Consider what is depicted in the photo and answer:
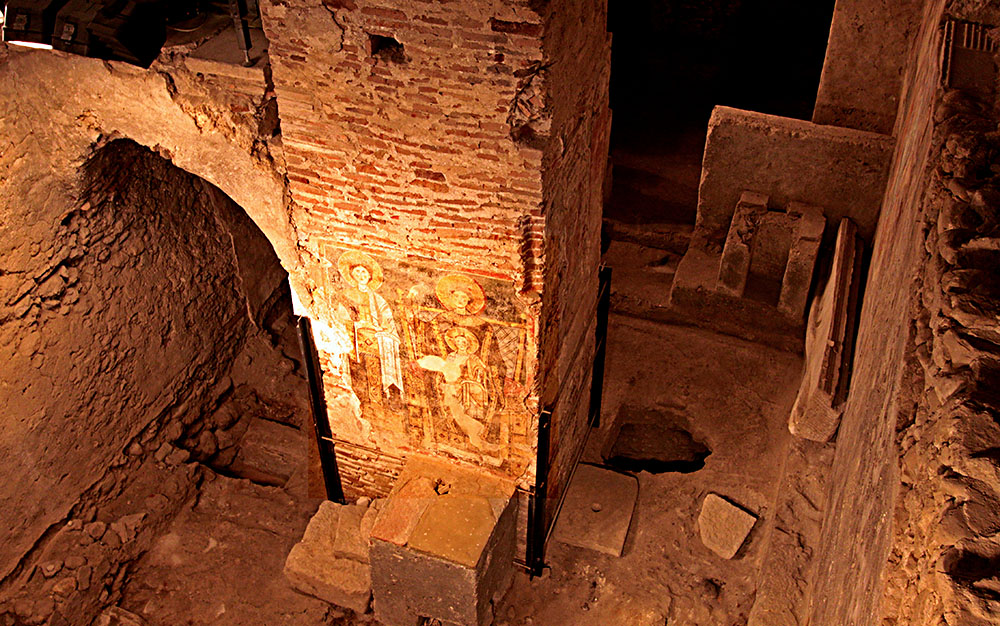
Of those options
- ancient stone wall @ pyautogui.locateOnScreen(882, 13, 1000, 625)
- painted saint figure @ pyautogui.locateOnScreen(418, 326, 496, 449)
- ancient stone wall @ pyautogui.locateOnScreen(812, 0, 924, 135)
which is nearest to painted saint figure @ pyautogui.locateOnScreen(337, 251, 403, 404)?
painted saint figure @ pyautogui.locateOnScreen(418, 326, 496, 449)

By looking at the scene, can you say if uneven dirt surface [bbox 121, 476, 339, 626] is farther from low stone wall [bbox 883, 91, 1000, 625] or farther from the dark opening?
low stone wall [bbox 883, 91, 1000, 625]

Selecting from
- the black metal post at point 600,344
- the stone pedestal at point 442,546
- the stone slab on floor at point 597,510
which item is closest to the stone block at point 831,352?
the stone slab on floor at point 597,510

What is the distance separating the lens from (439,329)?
4.43 m

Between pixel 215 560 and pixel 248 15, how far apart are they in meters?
3.44

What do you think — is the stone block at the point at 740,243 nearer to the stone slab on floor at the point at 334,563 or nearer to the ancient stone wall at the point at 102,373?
the stone slab on floor at the point at 334,563

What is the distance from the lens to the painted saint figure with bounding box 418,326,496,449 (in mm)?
4445

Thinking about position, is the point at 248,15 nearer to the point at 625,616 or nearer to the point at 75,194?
the point at 75,194

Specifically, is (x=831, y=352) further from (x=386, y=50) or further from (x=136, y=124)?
(x=136, y=124)

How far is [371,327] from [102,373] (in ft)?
7.49

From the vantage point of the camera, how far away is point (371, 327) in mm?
4574

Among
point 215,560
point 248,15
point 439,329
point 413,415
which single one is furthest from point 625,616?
point 248,15

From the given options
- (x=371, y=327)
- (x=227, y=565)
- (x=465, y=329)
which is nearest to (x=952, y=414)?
(x=465, y=329)

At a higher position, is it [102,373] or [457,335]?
[457,335]

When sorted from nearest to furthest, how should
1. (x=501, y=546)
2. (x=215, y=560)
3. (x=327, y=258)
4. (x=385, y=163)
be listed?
(x=385, y=163)
(x=327, y=258)
(x=501, y=546)
(x=215, y=560)
